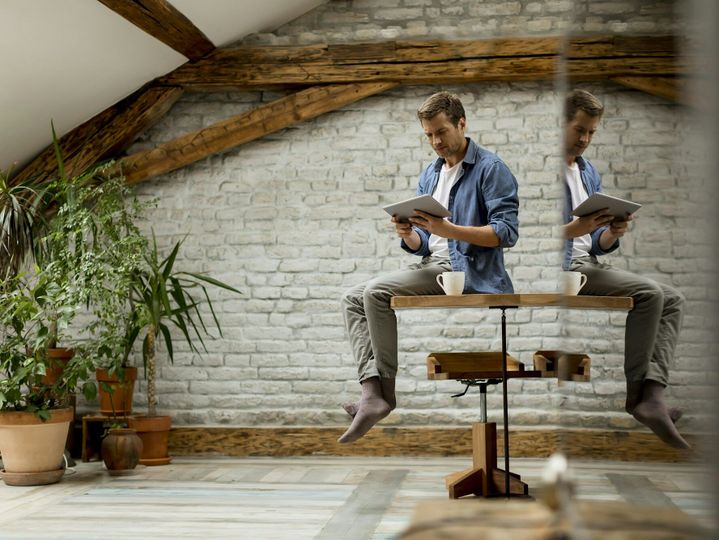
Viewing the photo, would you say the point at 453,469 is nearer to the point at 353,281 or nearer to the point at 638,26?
the point at 353,281

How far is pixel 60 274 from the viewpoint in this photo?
4250 millimetres

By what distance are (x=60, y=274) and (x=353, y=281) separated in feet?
5.74

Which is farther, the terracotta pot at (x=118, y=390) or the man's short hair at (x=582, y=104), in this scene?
the terracotta pot at (x=118, y=390)

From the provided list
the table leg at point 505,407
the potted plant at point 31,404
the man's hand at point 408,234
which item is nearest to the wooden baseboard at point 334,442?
the potted plant at point 31,404

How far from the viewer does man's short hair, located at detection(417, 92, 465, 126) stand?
3422 mm

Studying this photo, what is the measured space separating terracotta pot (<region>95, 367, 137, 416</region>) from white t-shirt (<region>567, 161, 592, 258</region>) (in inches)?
174

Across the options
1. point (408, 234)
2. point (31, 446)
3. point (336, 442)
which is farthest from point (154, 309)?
point (408, 234)

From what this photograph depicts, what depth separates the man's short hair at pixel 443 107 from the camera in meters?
3.42

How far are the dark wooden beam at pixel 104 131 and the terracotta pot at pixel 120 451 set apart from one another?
1.65 m

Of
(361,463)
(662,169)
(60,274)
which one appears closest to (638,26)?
(662,169)

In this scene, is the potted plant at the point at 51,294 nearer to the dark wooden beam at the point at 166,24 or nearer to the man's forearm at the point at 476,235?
the dark wooden beam at the point at 166,24

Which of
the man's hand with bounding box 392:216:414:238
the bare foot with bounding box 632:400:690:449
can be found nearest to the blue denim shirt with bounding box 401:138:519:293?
the man's hand with bounding box 392:216:414:238

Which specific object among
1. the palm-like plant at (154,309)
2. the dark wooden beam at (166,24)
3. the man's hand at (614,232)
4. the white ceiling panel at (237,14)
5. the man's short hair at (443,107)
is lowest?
the palm-like plant at (154,309)

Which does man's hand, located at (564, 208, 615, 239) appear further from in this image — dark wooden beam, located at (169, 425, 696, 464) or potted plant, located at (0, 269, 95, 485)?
dark wooden beam, located at (169, 425, 696, 464)
